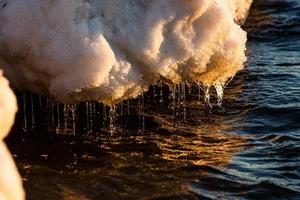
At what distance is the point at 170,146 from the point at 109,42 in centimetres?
112

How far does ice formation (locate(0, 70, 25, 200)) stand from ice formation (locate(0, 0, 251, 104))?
194cm

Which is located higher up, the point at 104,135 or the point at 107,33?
the point at 107,33

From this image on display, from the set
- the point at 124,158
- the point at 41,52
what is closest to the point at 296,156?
the point at 124,158

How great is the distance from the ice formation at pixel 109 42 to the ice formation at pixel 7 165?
6.35 feet

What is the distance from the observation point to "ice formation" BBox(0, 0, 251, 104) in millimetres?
5234

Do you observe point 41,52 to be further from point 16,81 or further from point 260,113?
point 260,113

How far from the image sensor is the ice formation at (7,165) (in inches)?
120

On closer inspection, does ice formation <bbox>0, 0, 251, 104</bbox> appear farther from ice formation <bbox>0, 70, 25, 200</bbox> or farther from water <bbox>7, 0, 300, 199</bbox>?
ice formation <bbox>0, 70, 25, 200</bbox>

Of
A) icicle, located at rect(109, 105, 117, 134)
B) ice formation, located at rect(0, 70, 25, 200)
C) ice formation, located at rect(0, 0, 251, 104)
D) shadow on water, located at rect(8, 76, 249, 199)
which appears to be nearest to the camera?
ice formation, located at rect(0, 70, 25, 200)

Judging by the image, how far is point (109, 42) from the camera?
5.39 meters

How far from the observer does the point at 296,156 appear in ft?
19.3

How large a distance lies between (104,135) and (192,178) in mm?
1075

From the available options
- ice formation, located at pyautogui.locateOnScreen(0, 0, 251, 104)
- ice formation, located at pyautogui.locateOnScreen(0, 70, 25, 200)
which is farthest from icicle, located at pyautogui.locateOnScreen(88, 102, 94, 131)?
ice formation, located at pyautogui.locateOnScreen(0, 70, 25, 200)

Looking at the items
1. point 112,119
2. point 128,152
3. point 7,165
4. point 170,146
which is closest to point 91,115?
point 112,119
